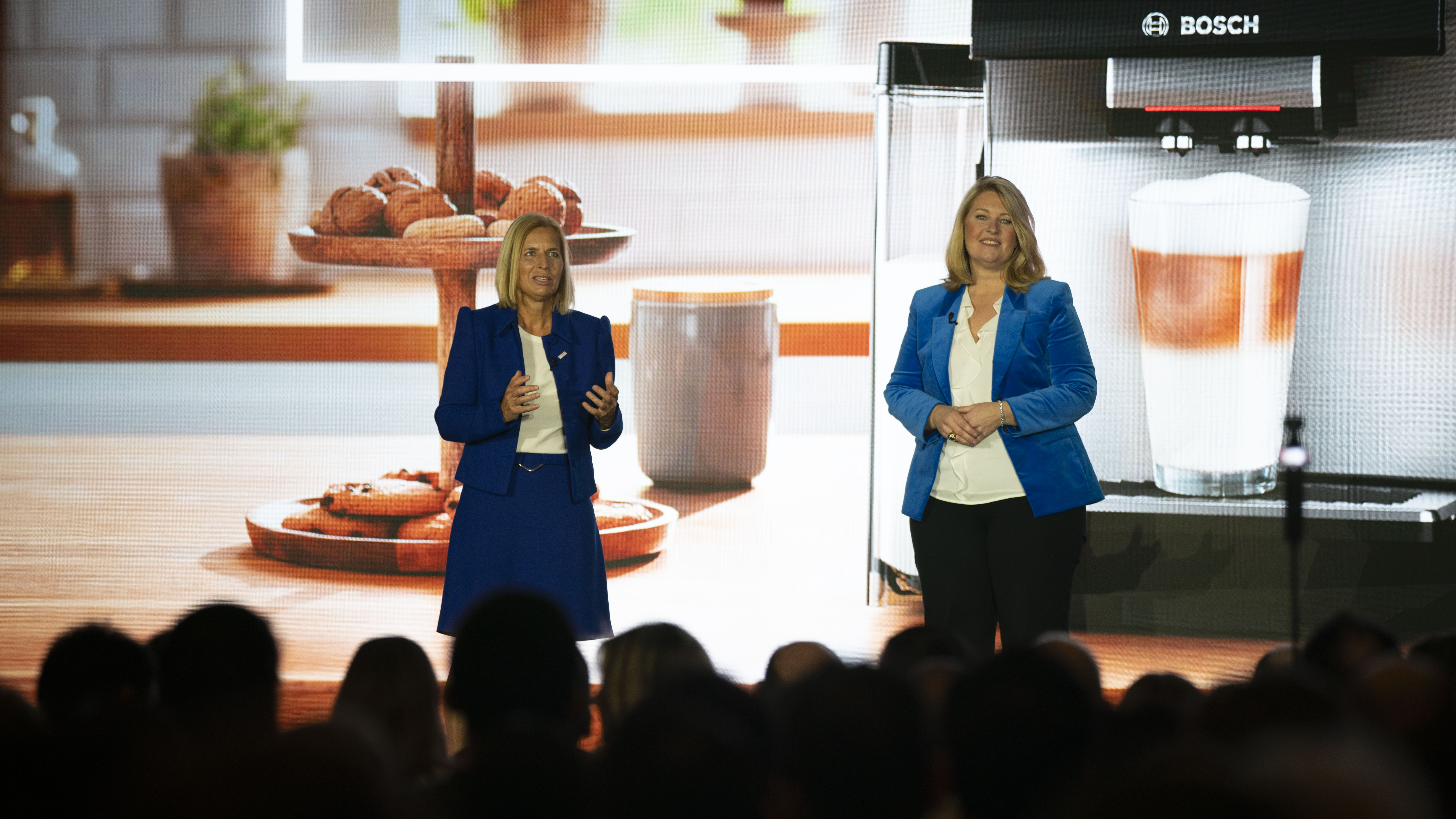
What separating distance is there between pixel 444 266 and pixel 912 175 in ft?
3.00

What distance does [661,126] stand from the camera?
2613mm

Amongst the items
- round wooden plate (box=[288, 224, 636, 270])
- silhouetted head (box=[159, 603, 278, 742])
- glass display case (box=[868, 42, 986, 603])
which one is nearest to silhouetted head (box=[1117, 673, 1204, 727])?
silhouetted head (box=[159, 603, 278, 742])

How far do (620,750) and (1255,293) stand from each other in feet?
6.14

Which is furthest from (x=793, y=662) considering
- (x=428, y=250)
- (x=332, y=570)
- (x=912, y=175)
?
(x=332, y=570)

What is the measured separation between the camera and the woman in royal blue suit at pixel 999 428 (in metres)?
1.62

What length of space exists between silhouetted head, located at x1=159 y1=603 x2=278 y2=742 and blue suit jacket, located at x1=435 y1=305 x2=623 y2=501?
1186 millimetres

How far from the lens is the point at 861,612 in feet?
8.18

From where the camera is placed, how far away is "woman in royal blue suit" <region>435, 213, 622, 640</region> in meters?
1.77

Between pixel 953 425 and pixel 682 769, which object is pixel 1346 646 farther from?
pixel 953 425

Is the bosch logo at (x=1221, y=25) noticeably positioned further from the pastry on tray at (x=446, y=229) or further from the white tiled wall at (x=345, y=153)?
the pastry on tray at (x=446, y=229)

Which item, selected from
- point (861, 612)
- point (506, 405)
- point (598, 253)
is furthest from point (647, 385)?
point (506, 405)

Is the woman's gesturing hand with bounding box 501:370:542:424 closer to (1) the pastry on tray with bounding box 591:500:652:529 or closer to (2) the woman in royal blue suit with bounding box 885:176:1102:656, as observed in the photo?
(2) the woman in royal blue suit with bounding box 885:176:1102:656

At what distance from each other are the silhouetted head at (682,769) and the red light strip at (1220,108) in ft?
5.98

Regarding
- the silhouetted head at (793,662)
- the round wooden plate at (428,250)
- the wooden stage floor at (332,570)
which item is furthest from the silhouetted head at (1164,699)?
the round wooden plate at (428,250)
